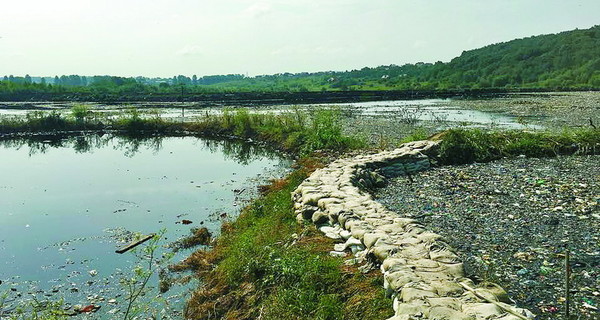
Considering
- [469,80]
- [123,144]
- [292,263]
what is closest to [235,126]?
[123,144]

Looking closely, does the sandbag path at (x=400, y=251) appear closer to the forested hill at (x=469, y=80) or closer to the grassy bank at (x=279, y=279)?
the grassy bank at (x=279, y=279)

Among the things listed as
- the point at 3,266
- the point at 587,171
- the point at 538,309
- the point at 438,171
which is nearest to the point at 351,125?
the point at 438,171

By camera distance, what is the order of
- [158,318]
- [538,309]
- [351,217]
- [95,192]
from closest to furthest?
1. [538,309]
2. [158,318]
3. [351,217]
4. [95,192]

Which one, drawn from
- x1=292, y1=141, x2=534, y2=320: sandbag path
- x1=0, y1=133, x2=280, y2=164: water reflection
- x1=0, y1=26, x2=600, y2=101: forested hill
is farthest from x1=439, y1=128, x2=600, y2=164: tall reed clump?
x1=0, y1=26, x2=600, y2=101: forested hill

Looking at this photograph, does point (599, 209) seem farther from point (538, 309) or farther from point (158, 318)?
point (158, 318)

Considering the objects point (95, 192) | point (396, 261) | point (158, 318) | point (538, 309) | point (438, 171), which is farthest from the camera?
point (95, 192)

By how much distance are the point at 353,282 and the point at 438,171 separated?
810 centimetres

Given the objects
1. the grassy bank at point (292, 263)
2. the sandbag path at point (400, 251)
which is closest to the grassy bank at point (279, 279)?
the grassy bank at point (292, 263)

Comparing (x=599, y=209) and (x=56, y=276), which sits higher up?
(x=599, y=209)

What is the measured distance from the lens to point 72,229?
12.2 meters

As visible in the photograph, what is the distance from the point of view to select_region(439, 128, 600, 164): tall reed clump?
48.9ft

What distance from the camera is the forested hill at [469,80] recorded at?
66812 millimetres

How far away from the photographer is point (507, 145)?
15555 mm

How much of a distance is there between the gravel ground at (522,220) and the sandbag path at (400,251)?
58 centimetres
